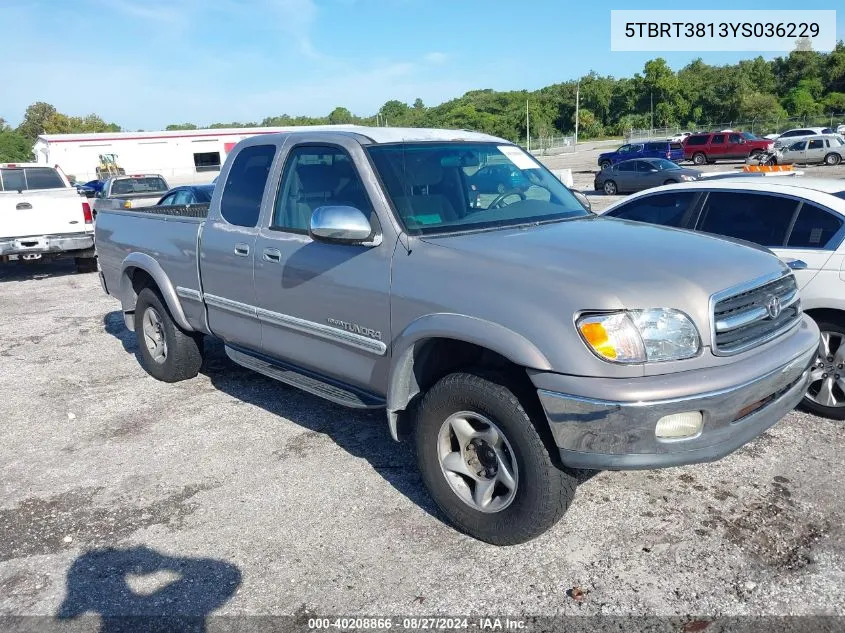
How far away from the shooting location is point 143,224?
236 inches

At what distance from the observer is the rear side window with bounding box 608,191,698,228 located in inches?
219

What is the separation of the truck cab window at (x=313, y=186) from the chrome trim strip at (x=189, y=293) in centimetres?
111

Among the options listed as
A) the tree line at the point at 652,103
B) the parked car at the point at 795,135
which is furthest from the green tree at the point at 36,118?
the parked car at the point at 795,135

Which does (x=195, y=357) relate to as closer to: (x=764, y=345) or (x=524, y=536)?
(x=524, y=536)

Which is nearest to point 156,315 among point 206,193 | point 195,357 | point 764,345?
point 195,357

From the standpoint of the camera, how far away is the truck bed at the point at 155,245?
5.33 meters

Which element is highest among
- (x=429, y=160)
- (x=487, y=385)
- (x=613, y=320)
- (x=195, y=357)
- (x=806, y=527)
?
(x=429, y=160)

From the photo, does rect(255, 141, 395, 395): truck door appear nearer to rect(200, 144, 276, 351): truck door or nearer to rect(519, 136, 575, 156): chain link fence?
rect(200, 144, 276, 351): truck door

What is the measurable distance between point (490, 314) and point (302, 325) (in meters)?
1.49

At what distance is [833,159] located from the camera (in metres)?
33.8

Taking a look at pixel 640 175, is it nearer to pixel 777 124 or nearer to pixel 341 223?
pixel 341 223

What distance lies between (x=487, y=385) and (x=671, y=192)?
3155mm

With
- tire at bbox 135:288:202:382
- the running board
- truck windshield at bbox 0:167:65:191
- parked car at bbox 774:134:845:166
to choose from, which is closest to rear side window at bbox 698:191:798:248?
the running board

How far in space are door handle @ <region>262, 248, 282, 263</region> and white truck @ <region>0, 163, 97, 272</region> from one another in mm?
8430
